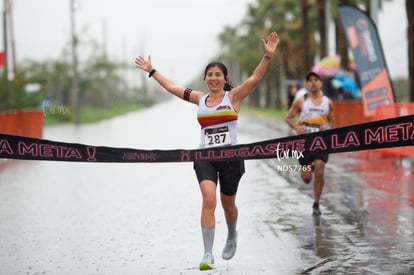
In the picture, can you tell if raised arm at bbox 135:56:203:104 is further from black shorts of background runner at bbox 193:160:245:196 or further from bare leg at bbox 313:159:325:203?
→ bare leg at bbox 313:159:325:203

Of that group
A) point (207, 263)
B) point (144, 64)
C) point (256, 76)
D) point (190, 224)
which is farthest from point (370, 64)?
point (207, 263)

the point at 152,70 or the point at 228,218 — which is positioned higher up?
the point at 152,70

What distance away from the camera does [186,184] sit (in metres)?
16.7

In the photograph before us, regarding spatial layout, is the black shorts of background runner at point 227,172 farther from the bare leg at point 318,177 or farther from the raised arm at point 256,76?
the bare leg at point 318,177

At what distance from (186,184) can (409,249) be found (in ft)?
26.4

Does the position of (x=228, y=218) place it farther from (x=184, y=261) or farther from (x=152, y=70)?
(x=152, y=70)

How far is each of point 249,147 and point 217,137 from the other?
30 centimetres

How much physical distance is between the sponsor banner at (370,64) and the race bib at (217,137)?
15.4 meters

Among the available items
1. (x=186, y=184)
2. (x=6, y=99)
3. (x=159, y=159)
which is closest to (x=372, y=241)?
(x=159, y=159)

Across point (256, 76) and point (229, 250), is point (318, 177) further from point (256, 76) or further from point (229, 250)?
point (256, 76)

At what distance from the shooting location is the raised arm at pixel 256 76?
26.5 feet

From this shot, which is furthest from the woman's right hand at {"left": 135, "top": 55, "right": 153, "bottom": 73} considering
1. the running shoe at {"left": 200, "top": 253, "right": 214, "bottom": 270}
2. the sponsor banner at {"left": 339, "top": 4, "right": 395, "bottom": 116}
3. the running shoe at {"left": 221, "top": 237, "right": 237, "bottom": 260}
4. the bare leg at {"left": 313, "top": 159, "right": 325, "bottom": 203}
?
the sponsor banner at {"left": 339, "top": 4, "right": 395, "bottom": 116}

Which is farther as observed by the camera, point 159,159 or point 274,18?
point 274,18

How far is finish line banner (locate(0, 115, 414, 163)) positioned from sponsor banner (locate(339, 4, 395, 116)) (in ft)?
50.3
